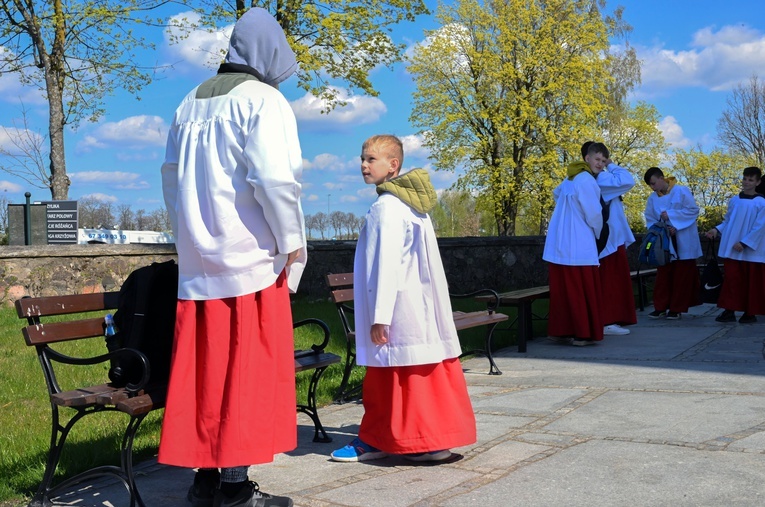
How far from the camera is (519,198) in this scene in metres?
34.2

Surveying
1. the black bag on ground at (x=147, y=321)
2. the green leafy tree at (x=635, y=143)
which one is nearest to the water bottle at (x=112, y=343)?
the black bag on ground at (x=147, y=321)

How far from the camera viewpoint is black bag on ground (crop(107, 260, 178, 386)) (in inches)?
152

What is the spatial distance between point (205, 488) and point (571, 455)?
1.89 m

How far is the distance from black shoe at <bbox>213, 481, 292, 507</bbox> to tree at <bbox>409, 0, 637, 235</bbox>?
99.1ft

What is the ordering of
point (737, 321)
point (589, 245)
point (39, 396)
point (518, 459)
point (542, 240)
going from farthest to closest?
point (542, 240) < point (737, 321) < point (589, 245) < point (39, 396) < point (518, 459)

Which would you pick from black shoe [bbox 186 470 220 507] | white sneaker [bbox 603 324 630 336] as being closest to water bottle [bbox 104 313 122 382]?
black shoe [bbox 186 470 220 507]

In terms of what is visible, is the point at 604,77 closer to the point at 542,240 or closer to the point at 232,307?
the point at 542,240

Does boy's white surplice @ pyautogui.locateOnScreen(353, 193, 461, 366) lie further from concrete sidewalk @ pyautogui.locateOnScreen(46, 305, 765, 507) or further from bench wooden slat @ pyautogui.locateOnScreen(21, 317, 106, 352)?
bench wooden slat @ pyautogui.locateOnScreen(21, 317, 106, 352)

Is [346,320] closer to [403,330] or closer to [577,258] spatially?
[403,330]

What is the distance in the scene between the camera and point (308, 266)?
15445mm

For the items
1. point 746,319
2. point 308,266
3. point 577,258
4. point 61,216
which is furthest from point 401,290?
point 61,216

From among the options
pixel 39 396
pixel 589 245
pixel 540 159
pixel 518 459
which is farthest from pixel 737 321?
pixel 540 159

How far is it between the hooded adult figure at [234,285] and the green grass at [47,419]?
1.19 meters

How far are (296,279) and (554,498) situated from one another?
151cm
